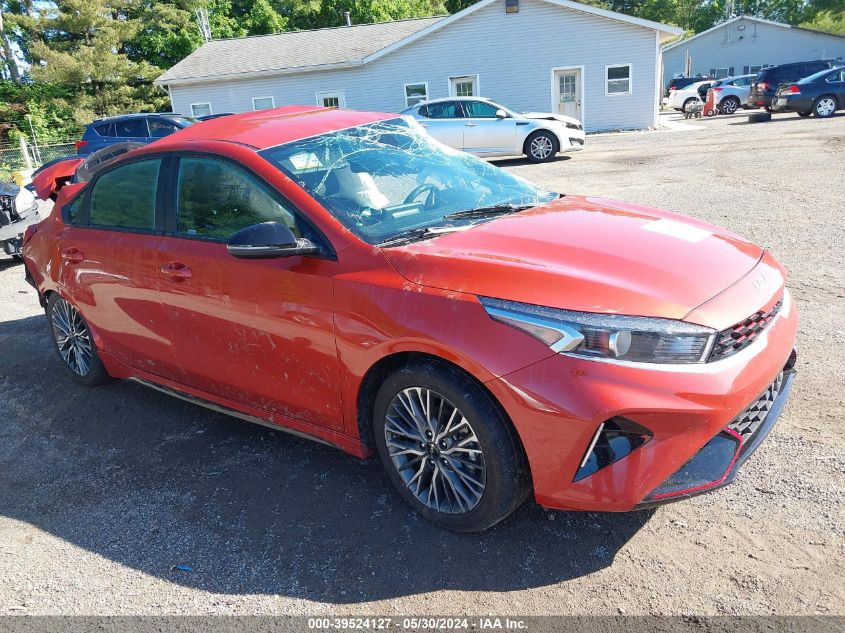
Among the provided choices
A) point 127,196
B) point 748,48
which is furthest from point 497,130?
point 748,48

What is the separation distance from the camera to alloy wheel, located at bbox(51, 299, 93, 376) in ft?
15.6

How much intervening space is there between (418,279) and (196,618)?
5.30 feet

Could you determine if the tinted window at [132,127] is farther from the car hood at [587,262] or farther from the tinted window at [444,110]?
the car hood at [587,262]

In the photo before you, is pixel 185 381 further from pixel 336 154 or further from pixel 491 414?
pixel 491 414

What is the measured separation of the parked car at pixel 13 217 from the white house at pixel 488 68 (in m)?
17.5

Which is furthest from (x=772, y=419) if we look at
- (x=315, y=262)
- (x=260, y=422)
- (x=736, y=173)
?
(x=736, y=173)

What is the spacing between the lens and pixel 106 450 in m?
4.03

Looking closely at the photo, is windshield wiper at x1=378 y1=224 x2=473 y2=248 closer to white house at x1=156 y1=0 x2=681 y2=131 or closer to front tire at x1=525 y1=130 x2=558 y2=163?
front tire at x1=525 y1=130 x2=558 y2=163

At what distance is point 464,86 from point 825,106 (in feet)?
39.5

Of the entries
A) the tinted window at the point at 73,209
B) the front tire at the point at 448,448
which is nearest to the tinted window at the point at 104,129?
the tinted window at the point at 73,209

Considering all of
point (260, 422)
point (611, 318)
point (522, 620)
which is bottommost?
point (522, 620)

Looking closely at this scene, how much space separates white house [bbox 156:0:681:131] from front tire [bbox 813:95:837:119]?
4.97 m

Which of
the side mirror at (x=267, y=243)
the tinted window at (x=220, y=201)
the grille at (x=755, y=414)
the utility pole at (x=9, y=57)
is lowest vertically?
the grille at (x=755, y=414)

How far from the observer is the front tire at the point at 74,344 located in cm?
472
